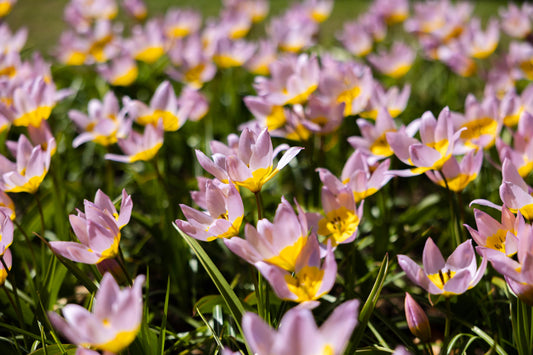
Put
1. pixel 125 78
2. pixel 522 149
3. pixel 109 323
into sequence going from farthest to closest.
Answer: pixel 125 78 < pixel 522 149 < pixel 109 323

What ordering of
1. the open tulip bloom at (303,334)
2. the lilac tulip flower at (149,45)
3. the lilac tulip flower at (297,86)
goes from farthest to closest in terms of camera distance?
the lilac tulip flower at (149,45)
the lilac tulip flower at (297,86)
the open tulip bloom at (303,334)

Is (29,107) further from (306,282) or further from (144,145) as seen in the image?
(306,282)

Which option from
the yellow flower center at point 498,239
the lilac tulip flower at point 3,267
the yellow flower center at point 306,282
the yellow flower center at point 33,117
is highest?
the yellow flower center at point 33,117

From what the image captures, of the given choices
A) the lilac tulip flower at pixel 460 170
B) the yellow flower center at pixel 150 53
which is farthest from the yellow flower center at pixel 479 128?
the yellow flower center at pixel 150 53

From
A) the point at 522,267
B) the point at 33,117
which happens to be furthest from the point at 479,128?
the point at 33,117

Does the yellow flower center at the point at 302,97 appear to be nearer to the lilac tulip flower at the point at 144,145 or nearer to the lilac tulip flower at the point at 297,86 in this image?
the lilac tulip flower at the point at 297,86

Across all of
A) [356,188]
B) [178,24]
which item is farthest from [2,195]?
[178,24]

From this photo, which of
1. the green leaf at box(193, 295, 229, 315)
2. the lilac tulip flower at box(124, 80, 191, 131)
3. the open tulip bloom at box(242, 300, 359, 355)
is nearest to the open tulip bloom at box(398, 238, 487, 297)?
the open tulip bloom at box(242, 300, 359, 355)

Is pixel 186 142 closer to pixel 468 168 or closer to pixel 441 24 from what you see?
pixel 468 168
